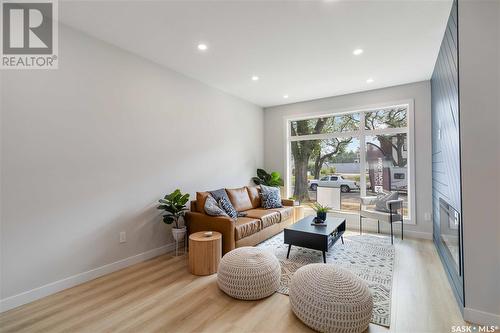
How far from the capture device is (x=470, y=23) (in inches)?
77.7

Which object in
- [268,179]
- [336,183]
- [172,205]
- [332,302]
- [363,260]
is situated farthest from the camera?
[268,179]

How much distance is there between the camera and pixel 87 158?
2.71 meters

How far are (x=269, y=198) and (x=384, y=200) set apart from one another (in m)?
2.13

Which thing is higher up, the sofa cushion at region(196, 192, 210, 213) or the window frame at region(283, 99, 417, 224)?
the window frame at region(283, 99, 417, 224)

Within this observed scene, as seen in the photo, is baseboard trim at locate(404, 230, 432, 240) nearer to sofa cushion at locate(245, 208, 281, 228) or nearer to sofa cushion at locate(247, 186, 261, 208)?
sofa cushion at locate(245, 208, 281, 228)

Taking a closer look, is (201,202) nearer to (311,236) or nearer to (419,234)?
(311,236)

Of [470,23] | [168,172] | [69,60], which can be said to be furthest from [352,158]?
[69,60]

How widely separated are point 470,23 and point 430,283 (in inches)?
103

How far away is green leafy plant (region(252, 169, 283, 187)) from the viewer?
5555 mm

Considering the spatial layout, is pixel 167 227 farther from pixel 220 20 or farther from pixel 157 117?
pixel 220 20

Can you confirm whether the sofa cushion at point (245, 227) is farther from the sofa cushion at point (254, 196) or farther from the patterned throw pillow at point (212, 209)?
the sofa cushion at point (254, 196)

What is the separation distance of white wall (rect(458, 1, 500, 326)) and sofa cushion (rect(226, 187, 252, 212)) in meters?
3.07

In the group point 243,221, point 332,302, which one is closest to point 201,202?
point 243,221

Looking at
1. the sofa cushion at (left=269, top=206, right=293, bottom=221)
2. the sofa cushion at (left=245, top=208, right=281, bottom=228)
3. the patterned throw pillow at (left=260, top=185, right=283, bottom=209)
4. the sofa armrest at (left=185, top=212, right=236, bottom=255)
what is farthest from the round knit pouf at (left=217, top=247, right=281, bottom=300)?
the patterned throw pillow at (left=260, top=185, right=283, bottom=209)
